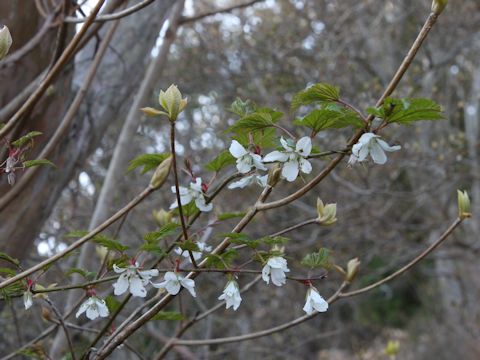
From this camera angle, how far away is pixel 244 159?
1.00 meters

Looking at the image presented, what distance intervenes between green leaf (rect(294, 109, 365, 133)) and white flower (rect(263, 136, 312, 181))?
0.03 meters

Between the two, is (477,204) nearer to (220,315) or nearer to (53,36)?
(220,315)

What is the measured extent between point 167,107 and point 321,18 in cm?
470

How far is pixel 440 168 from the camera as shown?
4.66 m

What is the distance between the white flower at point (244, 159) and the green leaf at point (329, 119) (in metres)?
0.09

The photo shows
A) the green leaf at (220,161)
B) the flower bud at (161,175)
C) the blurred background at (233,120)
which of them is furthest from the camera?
the blurred background at (233,120)

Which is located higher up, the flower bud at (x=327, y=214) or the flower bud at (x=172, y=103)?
the flower bud at (x=172, y=103)

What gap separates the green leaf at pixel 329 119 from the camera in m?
0.94

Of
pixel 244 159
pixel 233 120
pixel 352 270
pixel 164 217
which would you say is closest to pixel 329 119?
pixel 244 159

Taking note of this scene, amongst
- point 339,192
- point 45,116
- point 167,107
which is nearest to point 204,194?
point 167,107

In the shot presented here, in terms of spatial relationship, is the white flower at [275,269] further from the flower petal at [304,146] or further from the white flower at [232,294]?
the flower petal at [304,146]

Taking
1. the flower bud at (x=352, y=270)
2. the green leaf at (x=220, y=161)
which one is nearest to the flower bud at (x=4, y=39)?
the green leaf at (x=220, y=161)

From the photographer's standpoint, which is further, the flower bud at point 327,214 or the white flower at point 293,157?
the flower bud at point 327,214

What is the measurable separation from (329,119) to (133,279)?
0.43 metres
